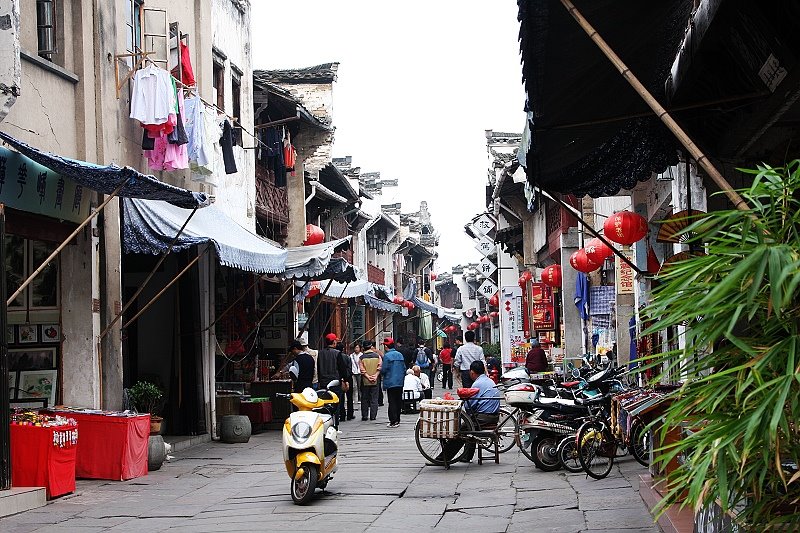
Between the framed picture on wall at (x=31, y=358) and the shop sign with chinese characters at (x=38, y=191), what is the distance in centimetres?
182

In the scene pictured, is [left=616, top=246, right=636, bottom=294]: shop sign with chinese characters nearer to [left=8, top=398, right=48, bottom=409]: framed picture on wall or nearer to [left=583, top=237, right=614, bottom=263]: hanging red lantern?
[left=583, top=237, right=614, bottom=263]: hanging red lantern

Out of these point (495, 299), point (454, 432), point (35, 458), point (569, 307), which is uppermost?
point (495, 299)

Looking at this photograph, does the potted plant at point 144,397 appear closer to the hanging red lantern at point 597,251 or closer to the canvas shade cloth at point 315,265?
the canvas shade cloth at point 315,265

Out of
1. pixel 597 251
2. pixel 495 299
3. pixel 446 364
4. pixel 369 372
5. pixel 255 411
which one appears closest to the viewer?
pixel 597 251

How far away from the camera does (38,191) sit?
12.2 metres

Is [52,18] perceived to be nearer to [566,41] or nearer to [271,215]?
[566,41]

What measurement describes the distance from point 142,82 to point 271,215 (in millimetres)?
11244

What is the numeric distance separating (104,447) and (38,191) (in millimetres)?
3238

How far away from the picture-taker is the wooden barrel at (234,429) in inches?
726

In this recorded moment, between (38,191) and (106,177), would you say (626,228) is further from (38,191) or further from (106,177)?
(38,191)

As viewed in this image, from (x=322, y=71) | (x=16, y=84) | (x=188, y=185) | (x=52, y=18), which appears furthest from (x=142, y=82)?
(x=322, y=71)

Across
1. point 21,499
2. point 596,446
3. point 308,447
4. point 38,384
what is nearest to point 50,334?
point 38,384

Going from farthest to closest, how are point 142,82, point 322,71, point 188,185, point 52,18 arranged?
point 322,71 < point 188,185 < point 142,82 < point 52,18

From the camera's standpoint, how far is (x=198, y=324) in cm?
1903
